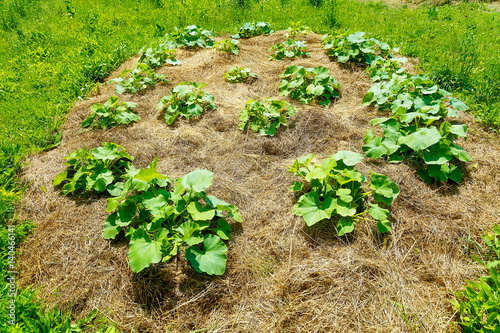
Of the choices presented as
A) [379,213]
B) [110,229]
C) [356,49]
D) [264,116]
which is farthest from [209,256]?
[356,49]

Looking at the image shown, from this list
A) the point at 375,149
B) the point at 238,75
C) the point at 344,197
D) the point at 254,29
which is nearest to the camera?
the point at 344,197

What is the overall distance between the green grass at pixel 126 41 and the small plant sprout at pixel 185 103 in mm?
1434

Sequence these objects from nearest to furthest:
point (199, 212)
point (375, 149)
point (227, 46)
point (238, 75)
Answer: point (199, 212) < point (375, 149) < point (238, 75) < point (227, 46)

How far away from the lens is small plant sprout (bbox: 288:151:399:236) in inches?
98.3

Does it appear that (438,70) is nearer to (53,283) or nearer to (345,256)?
(345,256)

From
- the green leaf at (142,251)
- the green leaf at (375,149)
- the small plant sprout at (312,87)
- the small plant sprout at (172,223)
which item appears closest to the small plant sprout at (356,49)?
the small plant sprout at (312,87)

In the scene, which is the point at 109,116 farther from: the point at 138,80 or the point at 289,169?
the point at 289,169

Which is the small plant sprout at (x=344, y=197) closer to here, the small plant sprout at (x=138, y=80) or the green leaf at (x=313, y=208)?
the green leaf at (x=313, y=208)

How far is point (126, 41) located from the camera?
6320 mm

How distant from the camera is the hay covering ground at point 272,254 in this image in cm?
211

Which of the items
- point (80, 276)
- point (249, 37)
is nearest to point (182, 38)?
point (249, 37)

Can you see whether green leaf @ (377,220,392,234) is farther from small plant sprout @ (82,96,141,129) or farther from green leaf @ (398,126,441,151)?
small plant sprout @ (82,96,141,129)

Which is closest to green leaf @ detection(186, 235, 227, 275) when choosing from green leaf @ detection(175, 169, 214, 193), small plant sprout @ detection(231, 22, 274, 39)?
green leaf @ detection(175, 169, 214, 193)

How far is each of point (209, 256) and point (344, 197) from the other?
123cm
